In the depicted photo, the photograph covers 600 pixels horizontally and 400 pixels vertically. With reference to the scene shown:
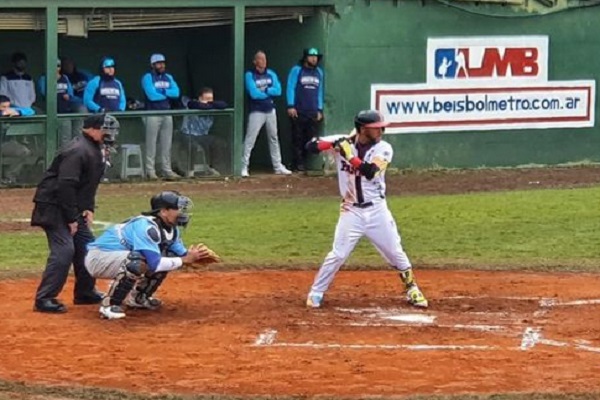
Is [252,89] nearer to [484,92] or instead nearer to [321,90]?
[321,90]

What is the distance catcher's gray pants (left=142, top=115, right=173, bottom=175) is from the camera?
72.4 feet

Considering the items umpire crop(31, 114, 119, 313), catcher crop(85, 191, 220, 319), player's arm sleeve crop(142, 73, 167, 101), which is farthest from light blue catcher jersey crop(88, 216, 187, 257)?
player's arm sleeve crop(142, 73, 167, 101)

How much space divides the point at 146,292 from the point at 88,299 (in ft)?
2.17

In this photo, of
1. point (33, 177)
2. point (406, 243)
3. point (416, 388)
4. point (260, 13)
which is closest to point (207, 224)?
point (406, 243)

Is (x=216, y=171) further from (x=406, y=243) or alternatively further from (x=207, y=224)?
(x=406, y=243)

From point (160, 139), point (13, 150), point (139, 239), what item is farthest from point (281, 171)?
point (139, 239)

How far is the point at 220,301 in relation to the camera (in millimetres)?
12383

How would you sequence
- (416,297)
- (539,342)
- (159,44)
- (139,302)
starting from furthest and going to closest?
(159,44) < (416,297) < (139,302) < (539,342)

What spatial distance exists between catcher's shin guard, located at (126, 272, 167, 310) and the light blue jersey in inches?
8.5

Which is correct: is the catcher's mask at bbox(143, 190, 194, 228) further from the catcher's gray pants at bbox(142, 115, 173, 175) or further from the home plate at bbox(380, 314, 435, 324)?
the catcher's gray pants at bbox(142, 115, 173, 175)

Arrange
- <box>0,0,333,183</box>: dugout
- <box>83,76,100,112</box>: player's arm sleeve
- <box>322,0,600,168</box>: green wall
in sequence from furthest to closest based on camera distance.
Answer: <box>322,0,600,168</box>: green wall
<box>83,76,100,112</box>: player's arm sleeve
<box>0,0,333,183</box>: dugout

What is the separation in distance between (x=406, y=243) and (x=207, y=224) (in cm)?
274

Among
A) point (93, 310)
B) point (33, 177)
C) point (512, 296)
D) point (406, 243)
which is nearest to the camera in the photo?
point (93, 310)

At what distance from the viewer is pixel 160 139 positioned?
22.3m
